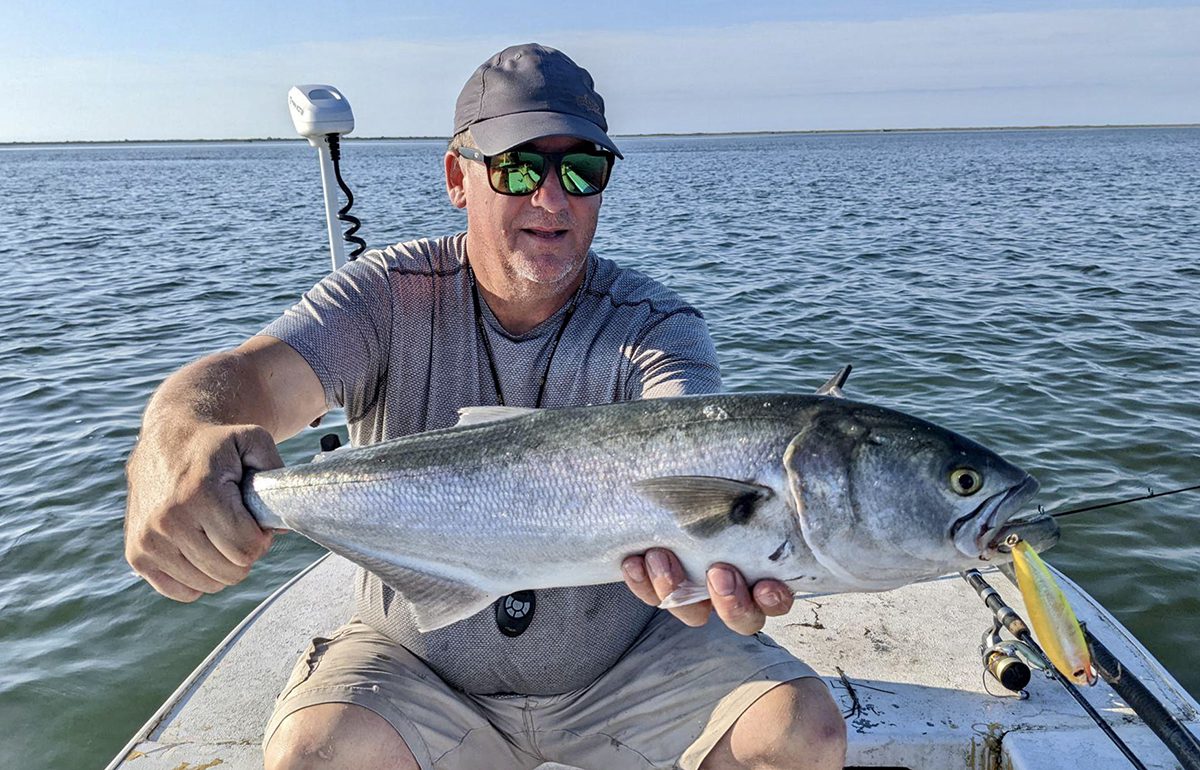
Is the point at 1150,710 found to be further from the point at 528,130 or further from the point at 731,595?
the point at 528,130

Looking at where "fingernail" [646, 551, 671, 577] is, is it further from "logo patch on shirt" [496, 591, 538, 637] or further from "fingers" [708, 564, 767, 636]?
"logo patch on shirt" [496, 591, 538, 637]

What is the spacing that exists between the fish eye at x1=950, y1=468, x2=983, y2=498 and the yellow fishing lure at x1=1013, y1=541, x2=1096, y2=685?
235 millimetres

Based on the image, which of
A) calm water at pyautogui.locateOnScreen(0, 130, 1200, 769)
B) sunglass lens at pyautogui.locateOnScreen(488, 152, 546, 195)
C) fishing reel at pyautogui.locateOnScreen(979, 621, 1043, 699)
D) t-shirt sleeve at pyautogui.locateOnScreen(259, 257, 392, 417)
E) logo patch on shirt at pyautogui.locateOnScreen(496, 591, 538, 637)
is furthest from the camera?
calm water at pyautogui.locateOnScreen(0, 130, 1200, 769)

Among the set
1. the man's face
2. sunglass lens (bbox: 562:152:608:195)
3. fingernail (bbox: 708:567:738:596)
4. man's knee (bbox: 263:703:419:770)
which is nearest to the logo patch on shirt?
man's knee (bbox: 263:703:419:770)

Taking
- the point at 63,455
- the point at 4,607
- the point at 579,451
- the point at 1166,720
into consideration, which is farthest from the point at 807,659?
the point at 63,455

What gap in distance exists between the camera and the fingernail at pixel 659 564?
274 centimetres

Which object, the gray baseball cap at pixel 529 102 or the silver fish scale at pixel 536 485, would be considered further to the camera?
the gray baseball cap at pixel 529 102

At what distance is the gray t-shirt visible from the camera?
11.0ft

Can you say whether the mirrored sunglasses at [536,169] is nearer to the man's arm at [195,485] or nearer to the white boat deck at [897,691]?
the man's arm at [195,485]

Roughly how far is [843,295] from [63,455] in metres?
12.5

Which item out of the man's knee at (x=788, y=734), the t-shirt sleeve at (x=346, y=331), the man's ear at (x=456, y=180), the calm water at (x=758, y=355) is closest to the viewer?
the man's knee at (x=788, y=734)

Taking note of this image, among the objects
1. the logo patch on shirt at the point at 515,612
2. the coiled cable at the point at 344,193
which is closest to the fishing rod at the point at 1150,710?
the logo patch on shirt at the point at 515,612

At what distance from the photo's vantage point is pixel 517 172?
3.64 metres

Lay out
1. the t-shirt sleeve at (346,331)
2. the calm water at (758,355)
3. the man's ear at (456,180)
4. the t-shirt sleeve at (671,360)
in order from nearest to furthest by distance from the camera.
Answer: the t-shirt sleeve at (346,331) → the t-shirt sleeve at (671,360) → the man's ear at (456,180) → the calm water at (758,355)
